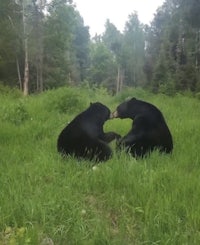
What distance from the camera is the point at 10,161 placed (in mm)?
5977

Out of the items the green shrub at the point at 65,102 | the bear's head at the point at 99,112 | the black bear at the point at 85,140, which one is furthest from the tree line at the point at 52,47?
the black bear at the point at 85,140

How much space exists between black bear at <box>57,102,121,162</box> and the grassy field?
7.9 inches

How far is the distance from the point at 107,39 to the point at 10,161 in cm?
7877

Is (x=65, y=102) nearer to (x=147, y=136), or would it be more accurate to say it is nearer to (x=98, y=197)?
(x=147, y=136)

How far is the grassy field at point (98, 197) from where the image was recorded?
354cm

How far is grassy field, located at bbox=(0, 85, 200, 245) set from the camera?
354 cm

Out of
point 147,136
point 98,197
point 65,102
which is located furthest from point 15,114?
point 98,197

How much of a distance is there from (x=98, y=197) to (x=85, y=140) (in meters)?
1.58

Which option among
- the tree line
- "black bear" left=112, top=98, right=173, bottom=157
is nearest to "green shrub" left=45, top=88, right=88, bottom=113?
"black bear" left=112, top=98, right=173, bottom=157

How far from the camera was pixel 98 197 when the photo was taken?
15.0 ft

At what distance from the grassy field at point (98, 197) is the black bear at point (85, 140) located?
0.66 feet

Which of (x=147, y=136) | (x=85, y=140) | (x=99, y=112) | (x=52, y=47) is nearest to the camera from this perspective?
(x=85, y=140)

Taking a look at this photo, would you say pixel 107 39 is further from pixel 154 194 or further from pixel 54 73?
pixel 154 194

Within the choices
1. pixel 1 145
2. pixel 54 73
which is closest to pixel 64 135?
pixel 1 145
